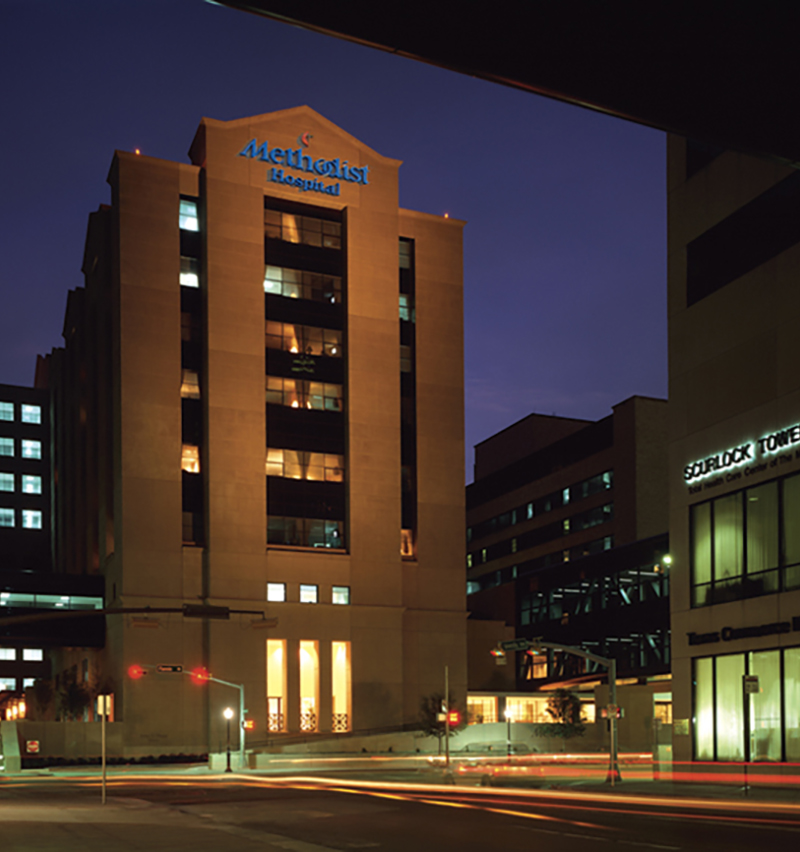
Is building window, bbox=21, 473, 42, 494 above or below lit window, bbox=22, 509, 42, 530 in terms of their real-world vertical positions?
above

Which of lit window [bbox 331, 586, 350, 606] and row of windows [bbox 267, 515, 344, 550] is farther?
lit window [bbox 331, 586, 350, 606]

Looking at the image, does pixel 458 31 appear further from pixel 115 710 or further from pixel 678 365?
pixel 115 710

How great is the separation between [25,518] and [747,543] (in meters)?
131

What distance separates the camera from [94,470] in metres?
101

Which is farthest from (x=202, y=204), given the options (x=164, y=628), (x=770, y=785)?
(x=770, y=785)

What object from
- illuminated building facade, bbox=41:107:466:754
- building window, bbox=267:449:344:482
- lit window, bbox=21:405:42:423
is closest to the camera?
illuminated building facade, bbox=41:107:466:754

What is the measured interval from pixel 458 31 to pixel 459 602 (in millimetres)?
90904

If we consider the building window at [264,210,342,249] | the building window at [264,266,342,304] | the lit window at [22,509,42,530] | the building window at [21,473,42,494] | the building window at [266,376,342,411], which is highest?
the building window at [264,210,342,249]

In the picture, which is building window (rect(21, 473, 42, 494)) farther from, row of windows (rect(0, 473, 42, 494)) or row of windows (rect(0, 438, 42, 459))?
row of windows (rect(0, 438, 42, 459))

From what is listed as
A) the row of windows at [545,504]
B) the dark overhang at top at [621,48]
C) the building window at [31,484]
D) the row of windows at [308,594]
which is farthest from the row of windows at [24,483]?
the dark overhang at top at [621,48]

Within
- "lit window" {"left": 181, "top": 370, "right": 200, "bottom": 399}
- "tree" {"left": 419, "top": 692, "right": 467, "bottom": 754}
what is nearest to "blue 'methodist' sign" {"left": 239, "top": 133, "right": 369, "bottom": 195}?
"lit window" {"left": 181, "top": 370, "right": 200, "bottom": 399}

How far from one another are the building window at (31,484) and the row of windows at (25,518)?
9.23ft

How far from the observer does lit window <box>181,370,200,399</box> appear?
87.9 meters

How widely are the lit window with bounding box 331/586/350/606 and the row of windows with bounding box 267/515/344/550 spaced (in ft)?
11.1
